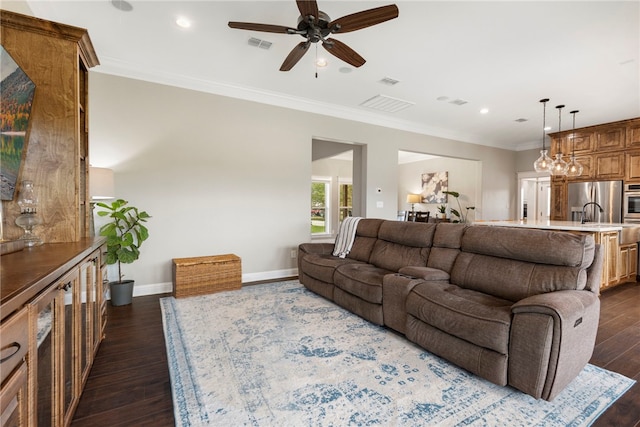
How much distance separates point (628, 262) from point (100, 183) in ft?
23.7

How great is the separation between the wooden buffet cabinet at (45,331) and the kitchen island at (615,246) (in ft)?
16.7

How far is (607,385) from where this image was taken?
1938 mm

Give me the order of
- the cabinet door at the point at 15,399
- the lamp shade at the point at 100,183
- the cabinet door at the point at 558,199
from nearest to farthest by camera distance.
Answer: the cabinet door at the point at 15,399 → the lamp shade at the point at 100,183 → the cabinet door at the point at 558,199

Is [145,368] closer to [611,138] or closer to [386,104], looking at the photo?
[386,104]

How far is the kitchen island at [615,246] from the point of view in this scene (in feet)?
13.1

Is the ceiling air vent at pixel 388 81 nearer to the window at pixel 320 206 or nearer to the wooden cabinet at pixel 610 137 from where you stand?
the wooden cabinet at pixel 610 137

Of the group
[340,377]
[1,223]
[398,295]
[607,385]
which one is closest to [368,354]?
[340,377]

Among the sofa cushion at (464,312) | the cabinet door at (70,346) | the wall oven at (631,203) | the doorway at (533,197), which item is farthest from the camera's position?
the doorway at (533,197)

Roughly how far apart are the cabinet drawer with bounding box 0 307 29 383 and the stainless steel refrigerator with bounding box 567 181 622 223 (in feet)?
23.5

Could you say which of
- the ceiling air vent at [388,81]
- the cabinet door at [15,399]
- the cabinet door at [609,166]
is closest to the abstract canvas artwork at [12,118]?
the cabinet door at [15,399]

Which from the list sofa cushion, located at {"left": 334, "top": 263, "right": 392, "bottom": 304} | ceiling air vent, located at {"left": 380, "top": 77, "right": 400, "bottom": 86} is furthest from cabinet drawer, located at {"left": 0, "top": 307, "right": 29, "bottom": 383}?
ceiling air vent, located at {"left": 380, "top": 77, "right": 400, "bottom": 86}

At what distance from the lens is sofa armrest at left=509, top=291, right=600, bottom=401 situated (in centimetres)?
165

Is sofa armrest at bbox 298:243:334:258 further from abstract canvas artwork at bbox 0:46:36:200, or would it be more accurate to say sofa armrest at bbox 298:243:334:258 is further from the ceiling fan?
abstract canvas artwork at bbox 0:46:36:200

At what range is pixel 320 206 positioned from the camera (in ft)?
31.2
